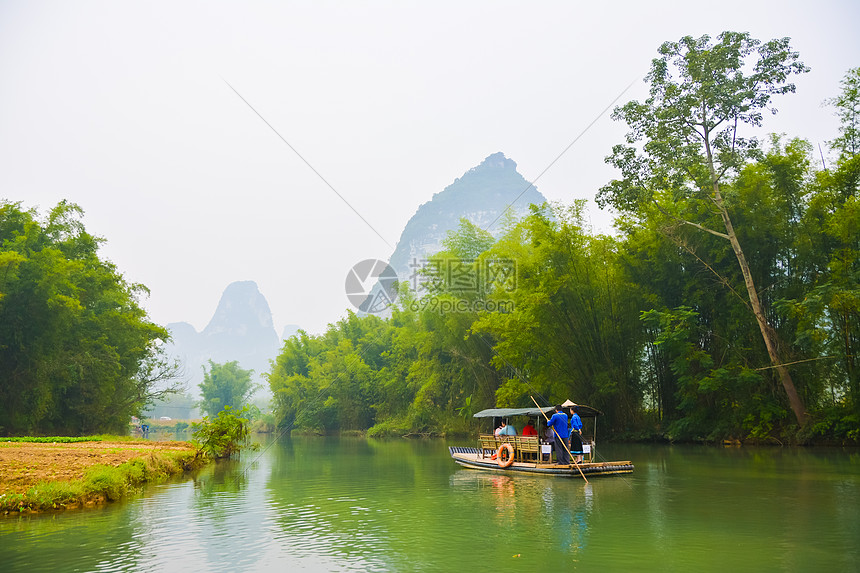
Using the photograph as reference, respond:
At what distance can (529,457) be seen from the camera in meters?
16.8

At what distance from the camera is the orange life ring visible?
54.1 ft

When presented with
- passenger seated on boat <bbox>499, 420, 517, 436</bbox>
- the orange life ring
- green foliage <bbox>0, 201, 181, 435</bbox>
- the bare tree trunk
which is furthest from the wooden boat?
green foliage <bbox>0, 201, 181, 435</bbox>

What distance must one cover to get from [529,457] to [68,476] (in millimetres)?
11155

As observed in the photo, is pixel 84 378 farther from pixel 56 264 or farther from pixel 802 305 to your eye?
pixel 802 305

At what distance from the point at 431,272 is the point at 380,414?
1812 centimetres

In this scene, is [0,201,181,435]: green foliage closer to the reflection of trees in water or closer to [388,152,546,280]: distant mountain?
the reflection of trees in water

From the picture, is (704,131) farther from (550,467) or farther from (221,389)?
(221,389)

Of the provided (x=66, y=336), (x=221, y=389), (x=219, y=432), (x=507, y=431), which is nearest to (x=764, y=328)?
(x=507, y=431)

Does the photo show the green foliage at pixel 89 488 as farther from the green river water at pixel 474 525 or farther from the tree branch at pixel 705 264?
the tree branch at pixel 705 264

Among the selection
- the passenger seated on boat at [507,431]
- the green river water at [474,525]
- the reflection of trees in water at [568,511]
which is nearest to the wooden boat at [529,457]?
the passenger seated on boat at [507,431]

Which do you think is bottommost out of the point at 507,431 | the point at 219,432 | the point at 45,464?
the point at 45,464

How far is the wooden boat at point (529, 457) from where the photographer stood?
48.4ft

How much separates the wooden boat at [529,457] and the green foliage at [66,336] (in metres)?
17.9

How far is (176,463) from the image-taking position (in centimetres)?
1736
